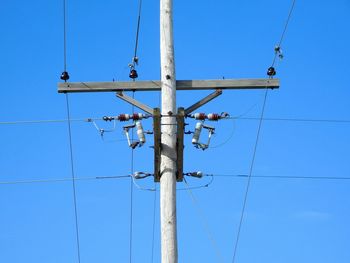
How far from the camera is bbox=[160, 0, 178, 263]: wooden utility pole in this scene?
1138cm

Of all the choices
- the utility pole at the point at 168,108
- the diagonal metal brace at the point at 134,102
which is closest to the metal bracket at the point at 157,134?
the utility pole at the point at 168,108

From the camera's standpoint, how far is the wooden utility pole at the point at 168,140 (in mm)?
11375

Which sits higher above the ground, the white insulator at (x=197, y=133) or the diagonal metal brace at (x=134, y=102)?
the diagonal metal brace at (x=134, y=102)

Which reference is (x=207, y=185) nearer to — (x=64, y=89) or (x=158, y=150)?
(x=158, y=150)

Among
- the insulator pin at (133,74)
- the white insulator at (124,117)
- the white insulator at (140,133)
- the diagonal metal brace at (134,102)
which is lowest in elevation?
the white insulator at (140,133)

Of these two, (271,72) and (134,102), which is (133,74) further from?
(271,72)

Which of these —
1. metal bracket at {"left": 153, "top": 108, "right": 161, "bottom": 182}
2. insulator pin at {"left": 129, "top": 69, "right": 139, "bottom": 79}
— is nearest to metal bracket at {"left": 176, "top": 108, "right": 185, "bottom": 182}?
metal bracket at {"left": 153, "top": 108, "right": 161, "bottom": 182}

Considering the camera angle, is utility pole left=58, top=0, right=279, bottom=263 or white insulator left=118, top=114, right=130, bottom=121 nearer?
utility pole left=58, top=0, right=279, bottom=263

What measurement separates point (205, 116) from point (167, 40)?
1232mm

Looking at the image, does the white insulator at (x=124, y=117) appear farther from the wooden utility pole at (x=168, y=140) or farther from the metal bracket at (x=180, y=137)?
the metal bracket at (x=180, y=137)

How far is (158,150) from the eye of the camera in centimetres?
1191

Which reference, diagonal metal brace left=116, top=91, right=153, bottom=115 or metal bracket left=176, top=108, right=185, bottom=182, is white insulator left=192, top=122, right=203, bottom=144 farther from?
diagonal metal brace left=116, top=91, right=153, bottom=115

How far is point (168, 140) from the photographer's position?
11984mm

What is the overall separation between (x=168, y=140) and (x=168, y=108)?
46 centimetres
